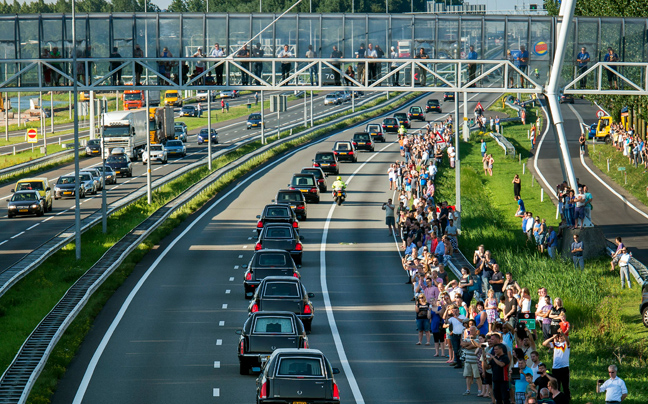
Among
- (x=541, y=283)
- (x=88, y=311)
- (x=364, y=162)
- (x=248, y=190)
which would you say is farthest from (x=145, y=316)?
(x=364, y=162)

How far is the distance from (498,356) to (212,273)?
18.6 meters

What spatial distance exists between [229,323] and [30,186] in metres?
28.7

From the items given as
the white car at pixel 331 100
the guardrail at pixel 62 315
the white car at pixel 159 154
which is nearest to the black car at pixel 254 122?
the white car at pixel 331 100

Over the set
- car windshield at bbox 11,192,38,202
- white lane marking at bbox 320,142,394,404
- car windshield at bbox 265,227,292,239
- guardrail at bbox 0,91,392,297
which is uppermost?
car windshield at bbox 11,192,38,202

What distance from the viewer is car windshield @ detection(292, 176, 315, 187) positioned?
173 ft

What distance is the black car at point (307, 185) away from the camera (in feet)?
172

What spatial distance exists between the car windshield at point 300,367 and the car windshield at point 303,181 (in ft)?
112

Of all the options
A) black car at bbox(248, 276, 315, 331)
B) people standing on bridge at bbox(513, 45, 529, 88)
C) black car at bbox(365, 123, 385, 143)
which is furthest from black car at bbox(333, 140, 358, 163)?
black car at bbox(248, 276, 315, 331)

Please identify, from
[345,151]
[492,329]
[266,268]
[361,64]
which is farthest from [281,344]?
[345,151]

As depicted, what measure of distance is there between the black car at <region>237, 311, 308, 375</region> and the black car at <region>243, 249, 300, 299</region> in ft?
24.7

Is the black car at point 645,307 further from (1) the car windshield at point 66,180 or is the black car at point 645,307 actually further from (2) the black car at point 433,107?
(2) the black car at point 433,107

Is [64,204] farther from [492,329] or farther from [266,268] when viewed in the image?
[492,329]

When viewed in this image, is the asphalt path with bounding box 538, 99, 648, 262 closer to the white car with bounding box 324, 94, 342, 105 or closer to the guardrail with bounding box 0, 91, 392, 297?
the guardrail with bounding box 0, 91, 392, 297

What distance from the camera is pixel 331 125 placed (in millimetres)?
94875
